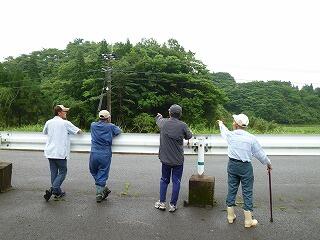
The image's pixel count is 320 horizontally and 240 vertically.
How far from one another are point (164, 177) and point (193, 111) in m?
48.1

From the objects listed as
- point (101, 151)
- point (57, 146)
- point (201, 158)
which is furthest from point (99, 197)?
point (201, 158)

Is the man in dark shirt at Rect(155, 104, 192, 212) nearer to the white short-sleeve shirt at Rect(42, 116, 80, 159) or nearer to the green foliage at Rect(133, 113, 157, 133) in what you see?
the white short-sleeve shirt at Rect(42, 116, 80, 159)

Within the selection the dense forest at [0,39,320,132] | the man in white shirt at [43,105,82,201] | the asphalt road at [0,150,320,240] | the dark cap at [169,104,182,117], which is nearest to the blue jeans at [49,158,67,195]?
the man in white shirt at [43,105,82,201]

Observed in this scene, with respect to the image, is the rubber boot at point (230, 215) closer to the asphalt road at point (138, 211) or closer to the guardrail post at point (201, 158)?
the asphalt road at point (138, 211)

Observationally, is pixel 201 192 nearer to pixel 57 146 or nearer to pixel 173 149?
pixel 173 149

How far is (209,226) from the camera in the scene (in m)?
5.25

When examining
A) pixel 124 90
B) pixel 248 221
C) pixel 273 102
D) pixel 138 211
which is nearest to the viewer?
pixel 248 221

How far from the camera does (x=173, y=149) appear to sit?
5863 mm

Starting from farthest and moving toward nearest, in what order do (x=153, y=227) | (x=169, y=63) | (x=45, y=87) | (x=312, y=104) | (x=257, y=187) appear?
1. (x=312, y=104)
2. (x=45, y=87)
3. (x=169, y=63)
4. (x=257, y=187)
5. (x=153, y=227)

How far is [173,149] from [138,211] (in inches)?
43.1

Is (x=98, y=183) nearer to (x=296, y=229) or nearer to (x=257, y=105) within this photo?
(x=296, y=229)

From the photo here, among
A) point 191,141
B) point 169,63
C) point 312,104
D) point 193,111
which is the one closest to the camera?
point 191,141

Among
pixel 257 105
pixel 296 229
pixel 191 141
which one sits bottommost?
pixel 296 229

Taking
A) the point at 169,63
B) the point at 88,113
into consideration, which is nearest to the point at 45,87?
the point at 88,113
